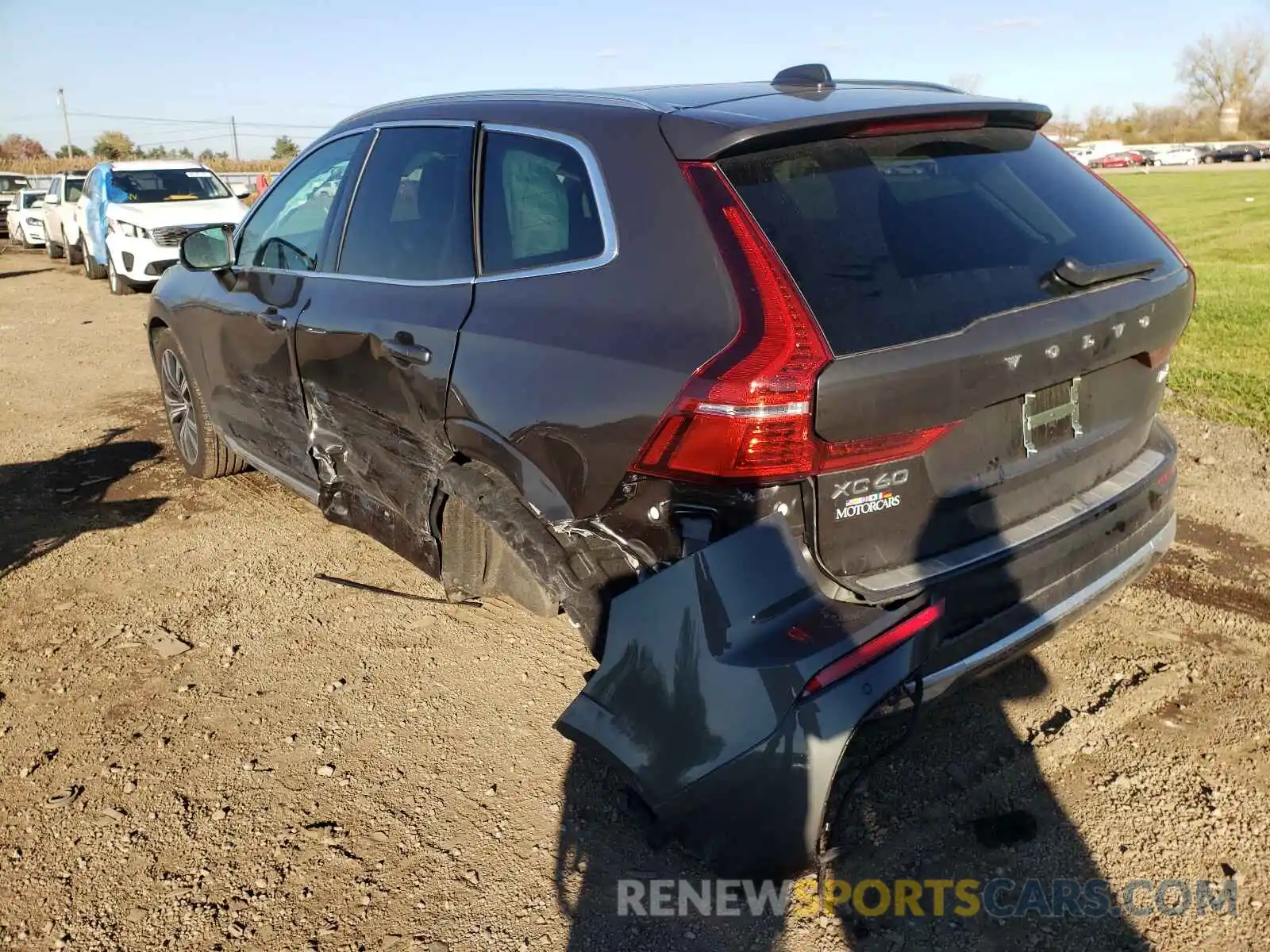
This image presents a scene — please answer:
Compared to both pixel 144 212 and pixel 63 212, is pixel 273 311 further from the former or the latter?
pixel 63 212

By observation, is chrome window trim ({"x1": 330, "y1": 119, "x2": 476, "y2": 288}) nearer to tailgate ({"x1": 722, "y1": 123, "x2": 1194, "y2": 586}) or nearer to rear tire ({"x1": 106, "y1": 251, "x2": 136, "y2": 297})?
tailgate ({"x1": 722, "y1": 123, "x2": 1194, "y2": 586})

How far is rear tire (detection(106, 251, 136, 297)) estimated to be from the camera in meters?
14.6

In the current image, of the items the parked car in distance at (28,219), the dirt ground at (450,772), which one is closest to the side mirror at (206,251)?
the dirt ground at (450,772)

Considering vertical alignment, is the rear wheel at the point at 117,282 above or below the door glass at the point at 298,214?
below

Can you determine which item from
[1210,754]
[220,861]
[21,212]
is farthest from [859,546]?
[21,212]

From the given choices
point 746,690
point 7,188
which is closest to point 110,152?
point 7,188

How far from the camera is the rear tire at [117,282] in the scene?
14.6m

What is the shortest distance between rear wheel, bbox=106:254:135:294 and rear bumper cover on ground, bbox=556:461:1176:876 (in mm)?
14504

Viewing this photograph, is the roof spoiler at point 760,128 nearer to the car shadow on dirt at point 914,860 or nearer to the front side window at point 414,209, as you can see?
the front side window at point 414,209

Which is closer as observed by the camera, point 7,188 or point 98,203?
point 98,203

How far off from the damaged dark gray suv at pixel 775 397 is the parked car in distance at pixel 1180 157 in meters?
80.3

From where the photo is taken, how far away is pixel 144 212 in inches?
563

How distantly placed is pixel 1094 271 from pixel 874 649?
1218 millimetres

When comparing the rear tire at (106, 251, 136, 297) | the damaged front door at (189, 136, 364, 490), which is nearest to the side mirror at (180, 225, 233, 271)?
the damaged front door at (189, 136, 364, 490)
